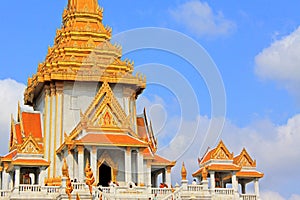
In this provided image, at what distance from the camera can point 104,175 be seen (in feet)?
122

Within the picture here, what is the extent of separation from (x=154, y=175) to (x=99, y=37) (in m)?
10.0

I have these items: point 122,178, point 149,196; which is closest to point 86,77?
point 122,178

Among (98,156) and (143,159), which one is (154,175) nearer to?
(143,159)

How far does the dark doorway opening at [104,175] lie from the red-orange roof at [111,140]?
3799 mm

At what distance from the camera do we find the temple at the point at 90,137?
103ft

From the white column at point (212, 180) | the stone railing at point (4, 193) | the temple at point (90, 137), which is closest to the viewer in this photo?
the stone railing at point (4, 193)

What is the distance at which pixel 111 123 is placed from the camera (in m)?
34.2

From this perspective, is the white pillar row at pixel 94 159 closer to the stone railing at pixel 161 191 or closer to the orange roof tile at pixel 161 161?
the stone railing at pixel 161 191

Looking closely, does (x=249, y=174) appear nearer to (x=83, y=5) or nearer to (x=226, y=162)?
(x=226, y=162)

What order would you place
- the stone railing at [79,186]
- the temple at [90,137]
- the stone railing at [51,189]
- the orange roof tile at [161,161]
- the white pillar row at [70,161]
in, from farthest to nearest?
the orange roof tile at [161,161] < the white pillar row at [70,161] < the temple at [90,137] < the stone railing at [51,189] < the stone railing at [79,186]

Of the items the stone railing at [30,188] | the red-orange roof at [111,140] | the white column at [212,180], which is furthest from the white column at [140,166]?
the stone railing at [30,188]

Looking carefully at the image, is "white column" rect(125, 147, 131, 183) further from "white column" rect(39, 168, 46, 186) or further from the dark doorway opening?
"white column" rect(39, 168, 46, 186)

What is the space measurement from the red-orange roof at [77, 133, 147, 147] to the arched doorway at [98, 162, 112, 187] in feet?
12.5

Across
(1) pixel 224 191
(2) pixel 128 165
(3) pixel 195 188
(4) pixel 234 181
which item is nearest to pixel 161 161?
(2) pixel 128 165
